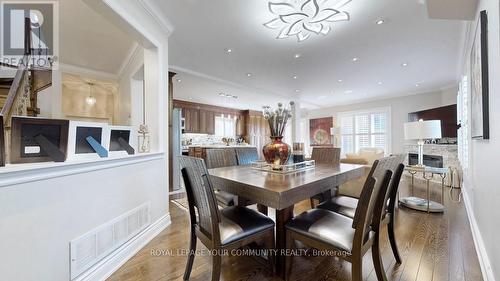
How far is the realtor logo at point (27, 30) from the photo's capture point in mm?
2047

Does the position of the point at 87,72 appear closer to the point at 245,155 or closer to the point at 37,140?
the point at 37,140

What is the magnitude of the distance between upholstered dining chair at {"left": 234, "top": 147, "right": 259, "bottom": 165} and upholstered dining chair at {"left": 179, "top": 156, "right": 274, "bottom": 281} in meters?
1.08

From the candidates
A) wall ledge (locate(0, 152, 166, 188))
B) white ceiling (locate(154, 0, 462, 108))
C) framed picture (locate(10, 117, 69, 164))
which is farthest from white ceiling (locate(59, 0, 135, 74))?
wall ledge (locate(0, 152, 166, 188))

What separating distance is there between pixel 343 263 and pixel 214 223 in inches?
47.1

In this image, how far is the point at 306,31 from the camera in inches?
96.6

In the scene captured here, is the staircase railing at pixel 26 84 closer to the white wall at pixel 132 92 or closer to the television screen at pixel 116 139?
the television screen at pixel 116 139

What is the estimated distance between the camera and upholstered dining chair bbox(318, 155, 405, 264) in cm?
130

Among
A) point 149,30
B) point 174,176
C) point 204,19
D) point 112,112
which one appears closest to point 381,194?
point 204,19

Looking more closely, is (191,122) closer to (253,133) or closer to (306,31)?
(253,133)

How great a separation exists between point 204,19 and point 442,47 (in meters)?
3.54

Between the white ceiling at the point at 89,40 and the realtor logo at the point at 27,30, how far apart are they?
11 centimetres

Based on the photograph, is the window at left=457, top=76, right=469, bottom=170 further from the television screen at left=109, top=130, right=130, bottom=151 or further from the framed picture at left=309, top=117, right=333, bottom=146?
the framed picture at left=309, top=117, right=333, bottom=146

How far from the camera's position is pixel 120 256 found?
1.68 metres

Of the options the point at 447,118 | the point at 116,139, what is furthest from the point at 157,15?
the point at 447,118
